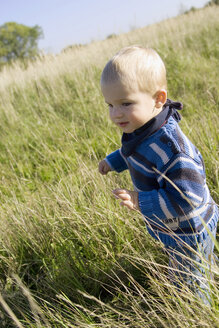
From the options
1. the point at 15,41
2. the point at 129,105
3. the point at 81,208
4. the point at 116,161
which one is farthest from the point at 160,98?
the point at 15,41

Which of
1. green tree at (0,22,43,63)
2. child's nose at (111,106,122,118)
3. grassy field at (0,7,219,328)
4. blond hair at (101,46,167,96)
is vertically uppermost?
green tree at (0,22,43,63)

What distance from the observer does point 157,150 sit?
1206 mm

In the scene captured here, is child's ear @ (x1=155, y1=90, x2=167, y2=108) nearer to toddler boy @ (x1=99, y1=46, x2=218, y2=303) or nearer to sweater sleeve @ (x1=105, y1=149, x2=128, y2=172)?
toddler boy @ (x1=99, y1=46, x2=218, y2=303)

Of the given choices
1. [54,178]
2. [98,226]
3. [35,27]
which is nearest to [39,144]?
[54,178]

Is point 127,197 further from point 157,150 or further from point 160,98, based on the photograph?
point 160,98

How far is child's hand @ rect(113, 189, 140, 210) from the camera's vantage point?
118cm

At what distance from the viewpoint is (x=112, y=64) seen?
119 centimetres

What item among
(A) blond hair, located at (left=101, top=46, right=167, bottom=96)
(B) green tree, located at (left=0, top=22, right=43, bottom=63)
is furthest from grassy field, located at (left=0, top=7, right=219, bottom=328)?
(B) green tree, located at (left=0, top=22, right=43, bottom=63)

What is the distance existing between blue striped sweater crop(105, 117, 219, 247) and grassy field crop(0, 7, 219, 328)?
0.67 ft

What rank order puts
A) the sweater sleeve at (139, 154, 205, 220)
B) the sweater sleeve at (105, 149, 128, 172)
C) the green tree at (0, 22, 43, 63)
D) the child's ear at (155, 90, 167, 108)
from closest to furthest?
1. the sweater sleeve at (139, 154, 205, 220)
2. the child's ear at (155, 90, 167, 108)
3. the sweater sleeve at (105, 149, 128, 172)
4. the green tree at (0, 22, 43, 63)

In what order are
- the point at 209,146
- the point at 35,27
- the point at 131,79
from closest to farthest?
the point at 131,79 → the point at 209,146 → the point at 35,27

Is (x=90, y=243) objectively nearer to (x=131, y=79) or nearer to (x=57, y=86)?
(x=131, y=79)

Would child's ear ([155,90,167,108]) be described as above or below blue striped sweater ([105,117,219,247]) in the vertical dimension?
above

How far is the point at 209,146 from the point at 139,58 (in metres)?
1.28
